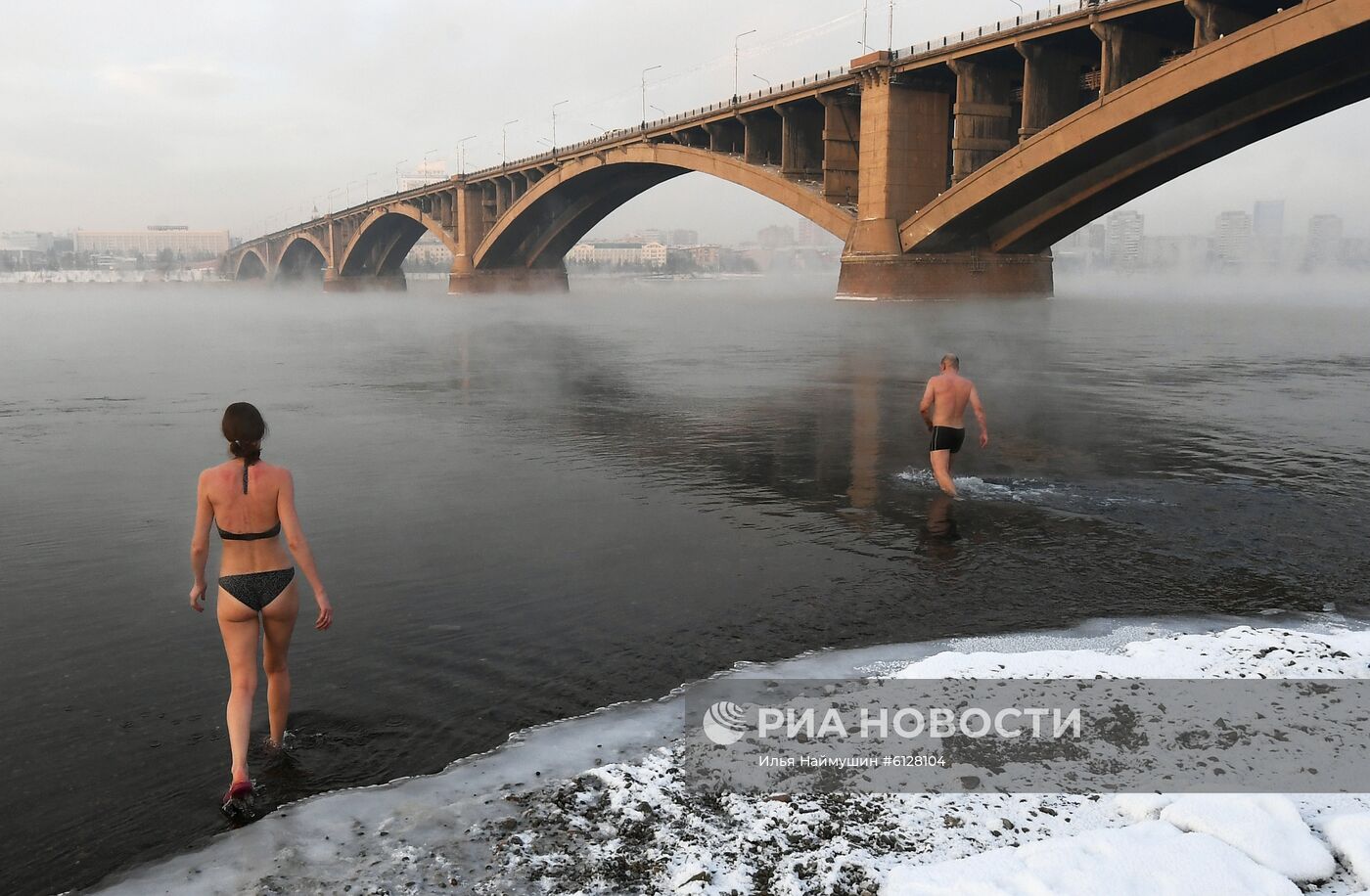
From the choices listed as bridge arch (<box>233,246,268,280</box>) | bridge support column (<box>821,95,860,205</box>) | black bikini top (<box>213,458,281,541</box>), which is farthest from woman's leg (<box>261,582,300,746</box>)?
bridge arch (<box>233,246,268,280</box>)

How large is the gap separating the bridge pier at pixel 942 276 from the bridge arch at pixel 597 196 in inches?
127

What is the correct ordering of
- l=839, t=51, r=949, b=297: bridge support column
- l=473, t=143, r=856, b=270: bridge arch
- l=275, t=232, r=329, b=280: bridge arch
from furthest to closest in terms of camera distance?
l=275, t=232, r=329, b=280: bridge arch, l=473, t=143, r=856, b=270: bridge arch, l=839, t=51, r=949, b=297: bridge support column

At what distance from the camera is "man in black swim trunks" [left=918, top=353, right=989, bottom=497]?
395 inches

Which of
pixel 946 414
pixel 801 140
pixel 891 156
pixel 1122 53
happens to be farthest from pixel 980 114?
pixel 946 414

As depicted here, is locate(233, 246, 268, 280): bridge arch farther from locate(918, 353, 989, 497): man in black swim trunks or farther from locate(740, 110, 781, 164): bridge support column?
locate(918, 353, 989, 497): man in black swim trunks

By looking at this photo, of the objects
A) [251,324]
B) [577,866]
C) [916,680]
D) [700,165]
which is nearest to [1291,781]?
[916,680]

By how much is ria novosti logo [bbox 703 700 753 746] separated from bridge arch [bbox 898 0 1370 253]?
31.4 m

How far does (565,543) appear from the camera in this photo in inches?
330

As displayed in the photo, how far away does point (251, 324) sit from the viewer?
157ft

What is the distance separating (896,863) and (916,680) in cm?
172

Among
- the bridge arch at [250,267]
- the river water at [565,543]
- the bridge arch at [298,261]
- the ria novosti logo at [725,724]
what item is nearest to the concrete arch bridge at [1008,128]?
the river water at [565,543]

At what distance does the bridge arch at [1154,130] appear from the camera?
30859 mm

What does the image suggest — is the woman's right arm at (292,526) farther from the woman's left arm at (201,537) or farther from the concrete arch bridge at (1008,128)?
the concrete arch bridge at (1008,128)

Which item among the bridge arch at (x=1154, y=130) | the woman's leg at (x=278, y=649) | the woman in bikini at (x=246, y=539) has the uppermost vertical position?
the bridge arch at (x=1154, y=130)
